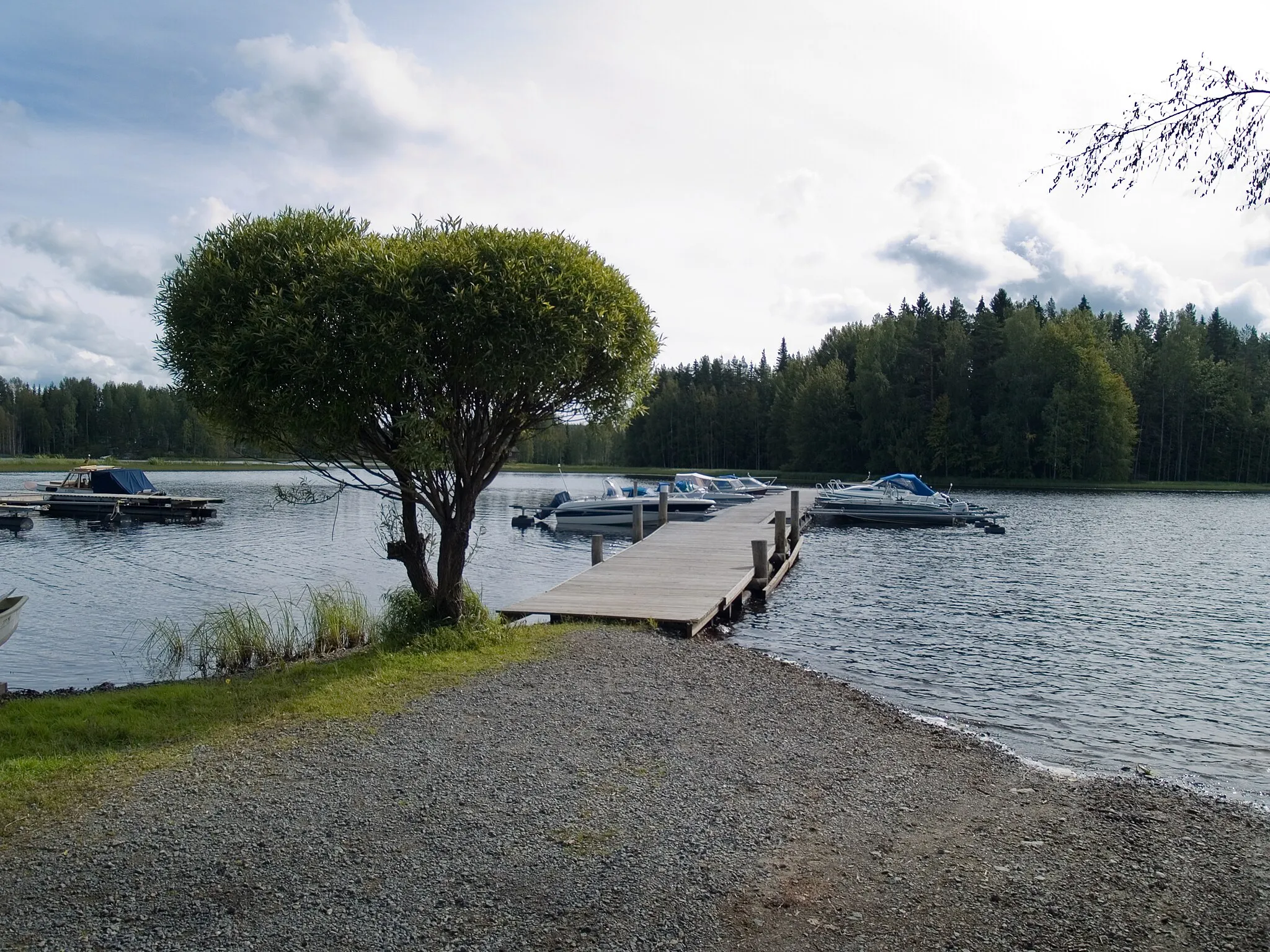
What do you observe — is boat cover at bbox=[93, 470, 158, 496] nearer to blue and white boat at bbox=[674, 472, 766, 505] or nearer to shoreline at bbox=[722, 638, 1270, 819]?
blue and white boat at bbox=[674, 472, 766, 505]

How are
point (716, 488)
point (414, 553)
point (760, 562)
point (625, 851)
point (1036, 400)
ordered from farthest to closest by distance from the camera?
1. point (1036, 400)
2. point (716, 488)
3. point (760, 562)
4. point (414, 553)
5. point (625, 851)

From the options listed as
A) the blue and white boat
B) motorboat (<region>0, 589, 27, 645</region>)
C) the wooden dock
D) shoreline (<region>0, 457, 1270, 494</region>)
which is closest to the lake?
the wooden dock

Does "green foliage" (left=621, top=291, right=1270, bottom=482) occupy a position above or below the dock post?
above

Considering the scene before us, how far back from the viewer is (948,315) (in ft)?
295

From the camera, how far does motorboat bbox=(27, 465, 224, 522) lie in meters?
42.7

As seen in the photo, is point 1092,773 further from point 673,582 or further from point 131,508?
point 131,508

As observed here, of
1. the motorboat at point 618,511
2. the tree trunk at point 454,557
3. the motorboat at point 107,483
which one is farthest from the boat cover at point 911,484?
the motorboat at point 107,483

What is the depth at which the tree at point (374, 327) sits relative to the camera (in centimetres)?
1038

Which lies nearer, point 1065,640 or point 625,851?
point 625,851

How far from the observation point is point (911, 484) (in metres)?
44.5

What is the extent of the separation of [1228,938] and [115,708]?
9.87 m

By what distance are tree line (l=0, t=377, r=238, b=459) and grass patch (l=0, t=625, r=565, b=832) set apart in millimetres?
132133

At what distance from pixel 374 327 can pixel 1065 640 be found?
1374cm

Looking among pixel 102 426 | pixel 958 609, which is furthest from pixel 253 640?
pixel 102 426
